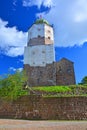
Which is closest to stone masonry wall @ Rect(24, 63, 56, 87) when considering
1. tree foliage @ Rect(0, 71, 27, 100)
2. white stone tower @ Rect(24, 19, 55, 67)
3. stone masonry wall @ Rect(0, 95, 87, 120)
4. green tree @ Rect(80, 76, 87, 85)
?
white stone tower @ Rect(24, 19, 55, 67)

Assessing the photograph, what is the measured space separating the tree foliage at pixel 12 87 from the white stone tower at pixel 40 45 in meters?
21.5

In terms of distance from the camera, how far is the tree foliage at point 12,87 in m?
26.2

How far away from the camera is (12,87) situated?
2712 centimetres

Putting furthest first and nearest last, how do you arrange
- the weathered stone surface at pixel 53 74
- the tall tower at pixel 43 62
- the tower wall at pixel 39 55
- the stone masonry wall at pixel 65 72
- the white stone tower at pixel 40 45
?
the white stone tower at pixel 40 45, the tower wall at pixel 39 55, the tall tower at pixel 43 62, the stone masonry wall at pixel 65 72, the weathered stone surface at pixel 53 74

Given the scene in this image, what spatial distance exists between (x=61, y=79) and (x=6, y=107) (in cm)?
2316

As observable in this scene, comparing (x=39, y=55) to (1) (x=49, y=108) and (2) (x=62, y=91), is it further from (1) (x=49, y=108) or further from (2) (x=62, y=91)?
(1) (x=49, y=108)

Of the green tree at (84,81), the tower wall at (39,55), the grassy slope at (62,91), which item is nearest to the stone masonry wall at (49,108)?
the grassy slope at (62,91)

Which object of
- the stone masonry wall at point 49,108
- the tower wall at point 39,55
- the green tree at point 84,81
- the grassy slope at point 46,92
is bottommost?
the stone masonry wall at point 49,108

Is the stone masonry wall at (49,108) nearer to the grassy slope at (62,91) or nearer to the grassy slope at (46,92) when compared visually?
the grassy slope at (46,92)

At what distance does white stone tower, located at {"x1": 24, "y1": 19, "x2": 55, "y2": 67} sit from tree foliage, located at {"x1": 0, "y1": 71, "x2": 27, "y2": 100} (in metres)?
21.5

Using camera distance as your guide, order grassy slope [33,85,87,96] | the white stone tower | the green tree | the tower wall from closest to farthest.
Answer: grassy slope [33,85,87,96] < the green tree < the tower wall < the white stone tower

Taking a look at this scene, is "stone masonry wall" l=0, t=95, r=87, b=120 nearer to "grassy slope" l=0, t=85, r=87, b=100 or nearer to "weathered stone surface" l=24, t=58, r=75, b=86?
"grassy slope" l=0, t=85, r=87, b=100

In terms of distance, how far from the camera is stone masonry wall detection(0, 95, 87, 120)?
77.9 feet

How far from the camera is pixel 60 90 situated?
96.9 feet
